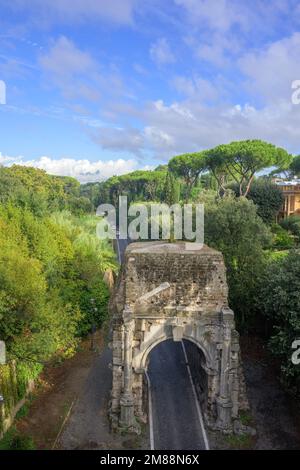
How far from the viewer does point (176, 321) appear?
18031 millimetres

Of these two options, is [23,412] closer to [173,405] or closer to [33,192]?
[173,405]

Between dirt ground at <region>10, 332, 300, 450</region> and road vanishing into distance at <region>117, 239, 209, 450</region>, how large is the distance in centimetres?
72

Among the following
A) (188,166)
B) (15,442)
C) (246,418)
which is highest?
(188,166)

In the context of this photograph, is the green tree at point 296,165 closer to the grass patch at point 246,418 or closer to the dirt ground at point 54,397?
the dirt ground at point 54,397

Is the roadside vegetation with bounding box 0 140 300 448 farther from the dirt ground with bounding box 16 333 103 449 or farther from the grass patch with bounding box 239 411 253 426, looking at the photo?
the grass patch with bounding box 239 411 253 426

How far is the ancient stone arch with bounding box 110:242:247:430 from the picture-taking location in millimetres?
17969

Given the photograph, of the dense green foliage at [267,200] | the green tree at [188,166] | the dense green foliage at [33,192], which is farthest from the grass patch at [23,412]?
the green tree at [188,166]

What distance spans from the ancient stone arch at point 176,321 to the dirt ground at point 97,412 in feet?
3.64

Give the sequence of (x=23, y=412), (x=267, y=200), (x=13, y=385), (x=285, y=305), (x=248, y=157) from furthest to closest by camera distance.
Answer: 1. (x=248, y=157)
2. (x=267, y=200)
3. (x=285, y=305)
4. (x=23, y=412)
5. (x=13, y=385)

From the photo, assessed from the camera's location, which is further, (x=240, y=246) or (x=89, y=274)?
(x=89, y=274)

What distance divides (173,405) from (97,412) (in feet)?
13.0

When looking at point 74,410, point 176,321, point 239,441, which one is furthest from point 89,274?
point 239,441

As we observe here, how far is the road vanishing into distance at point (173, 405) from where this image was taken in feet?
57.9
